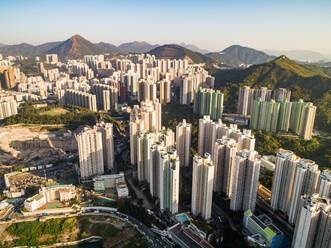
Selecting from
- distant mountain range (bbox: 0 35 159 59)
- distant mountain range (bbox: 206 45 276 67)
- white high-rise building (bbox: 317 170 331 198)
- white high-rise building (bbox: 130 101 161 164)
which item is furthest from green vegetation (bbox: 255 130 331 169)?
distant mountain range (bbox: 0 35 159 59)

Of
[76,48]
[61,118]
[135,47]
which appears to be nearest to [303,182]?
[61,118]

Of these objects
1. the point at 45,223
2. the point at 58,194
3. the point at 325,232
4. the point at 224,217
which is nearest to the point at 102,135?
the point at 58,194

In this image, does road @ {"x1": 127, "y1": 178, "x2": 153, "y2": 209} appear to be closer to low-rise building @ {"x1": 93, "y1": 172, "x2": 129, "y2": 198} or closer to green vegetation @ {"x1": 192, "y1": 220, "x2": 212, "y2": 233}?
low-rise building @ {"x1": 93, "y1": 172, "x2": 129, "y2": 198}

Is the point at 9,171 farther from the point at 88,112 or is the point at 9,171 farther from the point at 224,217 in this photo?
the point at 224,217

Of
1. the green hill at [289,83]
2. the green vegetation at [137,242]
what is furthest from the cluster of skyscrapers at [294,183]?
the green hill at [289,83]

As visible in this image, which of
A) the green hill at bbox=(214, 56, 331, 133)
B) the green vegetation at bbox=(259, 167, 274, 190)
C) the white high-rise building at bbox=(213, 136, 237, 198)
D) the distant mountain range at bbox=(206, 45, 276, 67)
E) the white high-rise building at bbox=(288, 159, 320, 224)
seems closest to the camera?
the white high-rise building at bbox=(288, 159, 320, 224)

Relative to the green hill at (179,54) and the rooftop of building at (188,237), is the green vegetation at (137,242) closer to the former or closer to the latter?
the rooftop of building at (188,237)
